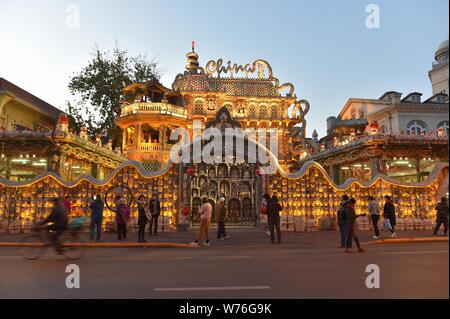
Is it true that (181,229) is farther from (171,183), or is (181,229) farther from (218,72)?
(218,72)

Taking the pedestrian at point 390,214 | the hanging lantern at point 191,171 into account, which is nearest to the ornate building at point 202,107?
the hanging lantern at point 191,171

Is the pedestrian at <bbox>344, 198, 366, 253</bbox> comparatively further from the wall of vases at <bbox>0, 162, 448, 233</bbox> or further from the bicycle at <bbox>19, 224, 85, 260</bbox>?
the bicycle at <bbox>19, 224, 85, 260</bbox>

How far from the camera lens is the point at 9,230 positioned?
16125 mm

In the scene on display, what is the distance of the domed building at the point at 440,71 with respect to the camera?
40.5 meters

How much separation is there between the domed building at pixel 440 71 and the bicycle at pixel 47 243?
42.5 meters

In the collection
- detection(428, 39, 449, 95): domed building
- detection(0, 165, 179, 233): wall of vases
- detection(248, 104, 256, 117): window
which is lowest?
detection(0, 165, 179, 233): wall of vases

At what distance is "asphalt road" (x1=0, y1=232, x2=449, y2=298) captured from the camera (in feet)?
17.7

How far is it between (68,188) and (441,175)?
64.5 feet

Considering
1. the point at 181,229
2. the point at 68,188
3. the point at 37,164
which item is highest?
the point at 37,164

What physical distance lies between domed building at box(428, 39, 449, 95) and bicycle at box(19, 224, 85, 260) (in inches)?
1673

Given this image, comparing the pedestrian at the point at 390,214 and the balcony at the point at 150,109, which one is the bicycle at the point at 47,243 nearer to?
the pedestrian at the point at 390,214

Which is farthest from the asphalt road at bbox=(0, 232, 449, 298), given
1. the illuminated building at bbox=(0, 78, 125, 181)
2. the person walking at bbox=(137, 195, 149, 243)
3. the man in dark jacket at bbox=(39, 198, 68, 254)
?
the illuminated building at bbox=(0, 78, 125, 181)

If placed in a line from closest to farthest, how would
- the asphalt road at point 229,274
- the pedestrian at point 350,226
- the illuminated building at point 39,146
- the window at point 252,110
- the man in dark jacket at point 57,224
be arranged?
the asphalt road at point 229,274
the man in dark jacket at point 57,224
the pedestrian at point 350,226
the illuminated building at point 39,146
the window at point 252,110
